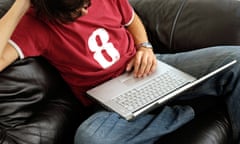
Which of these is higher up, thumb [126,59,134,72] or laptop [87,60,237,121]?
thumb [126,59,134,72]

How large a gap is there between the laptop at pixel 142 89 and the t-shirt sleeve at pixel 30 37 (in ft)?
0.74

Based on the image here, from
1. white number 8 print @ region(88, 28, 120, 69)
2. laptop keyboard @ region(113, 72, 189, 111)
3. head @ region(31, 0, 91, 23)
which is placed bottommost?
laptop keyboard @ region(113, 72, 189, 111)

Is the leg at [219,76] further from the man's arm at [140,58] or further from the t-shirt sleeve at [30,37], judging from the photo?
the t-shirt sleeve at [30,37]

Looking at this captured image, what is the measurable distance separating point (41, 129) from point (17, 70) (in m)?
0.21

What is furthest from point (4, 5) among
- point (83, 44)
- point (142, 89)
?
point (142, 89)

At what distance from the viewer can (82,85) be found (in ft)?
4.54

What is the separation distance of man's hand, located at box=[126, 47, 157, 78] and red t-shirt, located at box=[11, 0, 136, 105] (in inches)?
1.3

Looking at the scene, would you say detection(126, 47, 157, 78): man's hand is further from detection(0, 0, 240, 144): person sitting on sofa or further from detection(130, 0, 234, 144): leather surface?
detection(130, 0, 234, 144): leather surface

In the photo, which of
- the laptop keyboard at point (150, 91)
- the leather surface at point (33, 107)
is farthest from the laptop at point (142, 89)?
the leather surface at point (33, 107)

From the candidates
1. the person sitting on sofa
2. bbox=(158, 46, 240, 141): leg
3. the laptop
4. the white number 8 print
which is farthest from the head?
bbox=(158, 46, 240, 141): leg

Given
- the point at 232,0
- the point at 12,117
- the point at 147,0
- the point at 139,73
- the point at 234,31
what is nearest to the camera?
the point at 12,117

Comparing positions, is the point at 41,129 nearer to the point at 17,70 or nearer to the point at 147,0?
the point at 17,70

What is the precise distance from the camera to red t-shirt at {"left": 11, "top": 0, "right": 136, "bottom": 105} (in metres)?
1.28

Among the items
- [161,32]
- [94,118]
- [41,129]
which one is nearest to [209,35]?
[161,32]
